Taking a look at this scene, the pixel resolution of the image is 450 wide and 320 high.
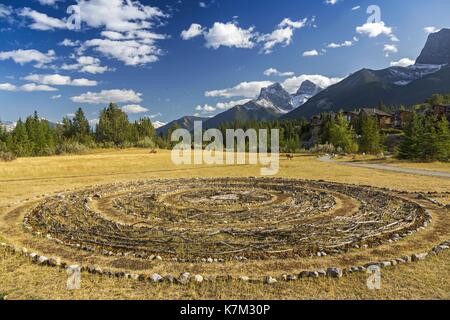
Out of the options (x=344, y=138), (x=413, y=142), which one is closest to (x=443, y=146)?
(x=413, y=142)

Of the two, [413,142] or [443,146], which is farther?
[413,142]

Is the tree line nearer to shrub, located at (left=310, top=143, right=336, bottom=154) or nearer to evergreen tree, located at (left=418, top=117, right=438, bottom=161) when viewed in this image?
shrub, located at (left=310, top=143, right=336, bottom=154)

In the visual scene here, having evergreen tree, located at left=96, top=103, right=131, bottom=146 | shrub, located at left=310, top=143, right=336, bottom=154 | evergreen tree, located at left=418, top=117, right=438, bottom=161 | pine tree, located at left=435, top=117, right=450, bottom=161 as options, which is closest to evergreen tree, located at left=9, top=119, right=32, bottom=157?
evergreen tree, located at left=96, top=103, right=131, bottom=146

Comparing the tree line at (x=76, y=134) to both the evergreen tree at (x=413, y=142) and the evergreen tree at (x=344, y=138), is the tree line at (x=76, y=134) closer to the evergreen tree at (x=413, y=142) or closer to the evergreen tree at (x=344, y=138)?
the evergreen tree at (x=344, y=138)

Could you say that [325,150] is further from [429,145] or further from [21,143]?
[21,143]

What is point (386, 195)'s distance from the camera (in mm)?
23141

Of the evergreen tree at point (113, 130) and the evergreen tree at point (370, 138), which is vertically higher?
the evergreen tree at point (113, 130)

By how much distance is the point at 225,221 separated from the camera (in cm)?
1677

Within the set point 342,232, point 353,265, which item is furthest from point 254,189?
point 353,265

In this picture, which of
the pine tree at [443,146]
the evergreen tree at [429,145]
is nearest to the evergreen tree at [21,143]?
the evergreen tree at [429,145]

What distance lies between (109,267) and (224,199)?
44.0 feet

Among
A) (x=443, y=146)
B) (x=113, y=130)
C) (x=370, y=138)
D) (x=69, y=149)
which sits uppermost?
(x=113, y=130)

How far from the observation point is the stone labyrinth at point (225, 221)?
1226 centimetres

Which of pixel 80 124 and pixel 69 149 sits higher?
pixel 80 124
